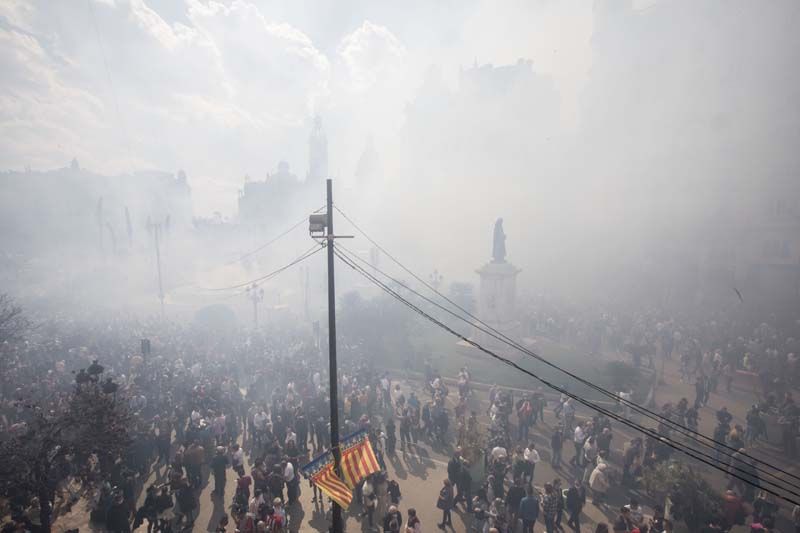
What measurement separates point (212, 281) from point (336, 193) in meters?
32.5

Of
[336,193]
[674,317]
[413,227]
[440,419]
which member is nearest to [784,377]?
[674,317]

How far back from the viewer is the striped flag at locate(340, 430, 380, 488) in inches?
321

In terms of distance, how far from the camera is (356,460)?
838 centimetres

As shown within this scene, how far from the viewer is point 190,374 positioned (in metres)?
19.0

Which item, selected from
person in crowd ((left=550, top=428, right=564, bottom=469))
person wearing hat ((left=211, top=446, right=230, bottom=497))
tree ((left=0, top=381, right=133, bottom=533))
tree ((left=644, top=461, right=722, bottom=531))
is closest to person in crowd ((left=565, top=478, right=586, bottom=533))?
tree ((left=644, top=461, right=722, bottom=531))

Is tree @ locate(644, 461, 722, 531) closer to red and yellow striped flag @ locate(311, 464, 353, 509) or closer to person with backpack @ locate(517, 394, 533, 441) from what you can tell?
person with backpack @ locate(517, 394, 533, 441)

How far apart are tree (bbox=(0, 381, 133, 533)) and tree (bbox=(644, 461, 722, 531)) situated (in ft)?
42.1

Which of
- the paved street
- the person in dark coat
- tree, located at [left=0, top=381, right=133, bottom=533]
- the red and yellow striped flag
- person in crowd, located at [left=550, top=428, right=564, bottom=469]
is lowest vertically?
the paved street

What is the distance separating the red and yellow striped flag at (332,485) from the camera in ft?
23.8

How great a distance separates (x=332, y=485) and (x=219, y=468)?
5546mm

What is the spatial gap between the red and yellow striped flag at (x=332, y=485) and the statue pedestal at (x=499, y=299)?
20.9 m

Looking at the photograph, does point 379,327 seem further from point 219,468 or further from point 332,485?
point 332,485

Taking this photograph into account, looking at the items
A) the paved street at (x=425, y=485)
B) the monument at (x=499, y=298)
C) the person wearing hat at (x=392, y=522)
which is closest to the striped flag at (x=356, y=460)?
the person wearing hat at (x=392, y=522)

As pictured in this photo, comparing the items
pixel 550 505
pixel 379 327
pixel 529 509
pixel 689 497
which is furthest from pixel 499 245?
pixel 529 509
